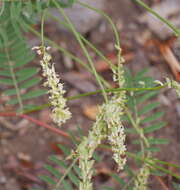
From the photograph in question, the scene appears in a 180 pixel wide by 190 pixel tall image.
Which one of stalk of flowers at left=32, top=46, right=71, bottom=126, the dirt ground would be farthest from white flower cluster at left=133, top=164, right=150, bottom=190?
stalk of flowers at left=32, top=46, right=71, bottom=126

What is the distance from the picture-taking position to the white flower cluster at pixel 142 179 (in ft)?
5.61

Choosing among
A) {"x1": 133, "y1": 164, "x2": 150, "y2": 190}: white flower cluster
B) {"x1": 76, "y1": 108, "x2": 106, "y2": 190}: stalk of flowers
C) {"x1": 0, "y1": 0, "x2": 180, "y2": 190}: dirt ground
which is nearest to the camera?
{"x1": 76, "y1": 108, "x2": 106, "y2": 190}: stalk of flowers

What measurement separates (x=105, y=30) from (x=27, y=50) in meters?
1.16

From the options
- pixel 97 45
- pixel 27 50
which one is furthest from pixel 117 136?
pixel 97 45

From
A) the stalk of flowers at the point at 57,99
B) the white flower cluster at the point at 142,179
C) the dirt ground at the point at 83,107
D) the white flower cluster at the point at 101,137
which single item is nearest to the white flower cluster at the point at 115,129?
Answer: the white flower cluster at the point at 101,137

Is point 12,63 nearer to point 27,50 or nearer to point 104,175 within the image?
point 27,50

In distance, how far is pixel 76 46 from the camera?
3.17 meters

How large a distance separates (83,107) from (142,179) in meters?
1.24

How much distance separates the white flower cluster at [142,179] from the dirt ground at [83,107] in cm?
46

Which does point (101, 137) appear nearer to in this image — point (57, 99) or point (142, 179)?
point (57, 99)

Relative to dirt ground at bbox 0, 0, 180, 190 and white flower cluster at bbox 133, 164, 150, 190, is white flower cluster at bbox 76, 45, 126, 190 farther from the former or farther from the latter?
dirt ground at bbox 0, 0, 180, 190

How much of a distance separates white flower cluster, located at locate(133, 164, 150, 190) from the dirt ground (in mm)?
459

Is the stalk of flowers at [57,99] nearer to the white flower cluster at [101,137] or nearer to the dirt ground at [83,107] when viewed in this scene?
the white flower cluster at [101,137]

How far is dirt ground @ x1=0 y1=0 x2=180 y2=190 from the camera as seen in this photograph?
2664 millimetres
